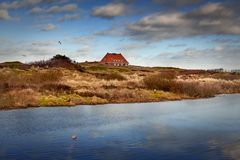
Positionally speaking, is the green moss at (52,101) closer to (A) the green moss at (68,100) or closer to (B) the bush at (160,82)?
(A) the green moss at (68,100)

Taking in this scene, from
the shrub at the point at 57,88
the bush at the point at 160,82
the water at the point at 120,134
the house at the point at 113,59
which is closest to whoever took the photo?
the water at the point at 120,134

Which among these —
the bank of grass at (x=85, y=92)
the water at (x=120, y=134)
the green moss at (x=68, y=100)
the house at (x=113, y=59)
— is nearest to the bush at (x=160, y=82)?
the bank of grass at (x=85, y=92)

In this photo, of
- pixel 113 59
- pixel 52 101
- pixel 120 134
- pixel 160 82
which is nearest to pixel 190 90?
pixel 160 82

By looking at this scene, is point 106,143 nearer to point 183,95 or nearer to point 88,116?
point 88,116

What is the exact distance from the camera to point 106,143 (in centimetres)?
2148

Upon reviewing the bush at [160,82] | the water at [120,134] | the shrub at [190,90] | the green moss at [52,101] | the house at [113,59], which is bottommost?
the water at [120,134]

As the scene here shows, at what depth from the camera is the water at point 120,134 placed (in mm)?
18953

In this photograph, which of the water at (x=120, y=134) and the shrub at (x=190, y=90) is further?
the shrub at (x=190, y=90)

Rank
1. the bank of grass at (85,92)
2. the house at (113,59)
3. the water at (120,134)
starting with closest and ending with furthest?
the water at (120,134) < the bank of grass at (85,92) < the house at (113,59)

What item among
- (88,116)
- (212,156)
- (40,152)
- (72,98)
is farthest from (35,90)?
(212,156)

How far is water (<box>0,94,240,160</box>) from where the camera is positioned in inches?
746

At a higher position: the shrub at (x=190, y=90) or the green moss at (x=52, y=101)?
the shrub at (x=190, y=90)

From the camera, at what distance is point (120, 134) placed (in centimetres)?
2397

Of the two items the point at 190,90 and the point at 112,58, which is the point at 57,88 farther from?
the point at 112,58
